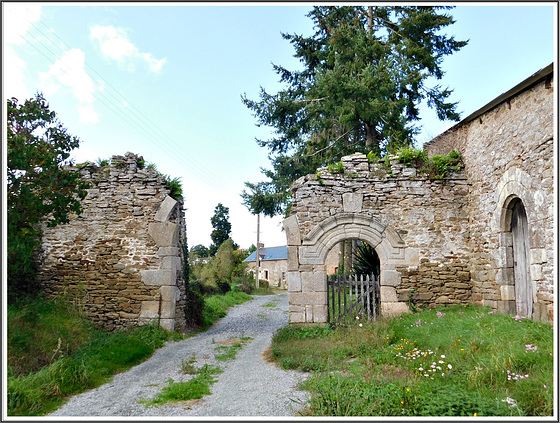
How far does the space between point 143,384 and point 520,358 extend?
494 cm

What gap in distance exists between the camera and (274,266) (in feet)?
111

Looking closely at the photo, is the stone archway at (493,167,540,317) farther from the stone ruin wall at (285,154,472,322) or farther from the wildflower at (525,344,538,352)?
the wildflower at (525,344,538,352)

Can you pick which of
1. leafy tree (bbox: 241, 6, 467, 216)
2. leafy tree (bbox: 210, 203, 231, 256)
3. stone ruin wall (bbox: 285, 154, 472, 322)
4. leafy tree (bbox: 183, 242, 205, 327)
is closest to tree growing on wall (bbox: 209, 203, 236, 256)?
leafy tree (bbox: 210, 203, 231, 256)

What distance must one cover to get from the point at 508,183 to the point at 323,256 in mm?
3875

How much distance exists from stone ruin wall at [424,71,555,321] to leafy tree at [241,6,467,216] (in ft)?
10.1

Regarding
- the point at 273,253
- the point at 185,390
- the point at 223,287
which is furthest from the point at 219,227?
the point at 185,390

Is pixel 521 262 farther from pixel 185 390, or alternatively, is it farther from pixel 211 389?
pixel 185 390

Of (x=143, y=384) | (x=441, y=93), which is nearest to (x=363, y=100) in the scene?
(x=441, y=93)

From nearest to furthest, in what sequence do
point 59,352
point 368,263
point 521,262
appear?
point 59,352 < point 521,262 < point 368,263

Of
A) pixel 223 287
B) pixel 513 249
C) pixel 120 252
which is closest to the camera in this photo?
pixel 513 249

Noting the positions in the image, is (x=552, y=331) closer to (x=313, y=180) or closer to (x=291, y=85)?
(x=313, y=180)

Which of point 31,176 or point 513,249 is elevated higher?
point 31,176

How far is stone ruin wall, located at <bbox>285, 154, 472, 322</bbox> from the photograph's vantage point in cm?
850

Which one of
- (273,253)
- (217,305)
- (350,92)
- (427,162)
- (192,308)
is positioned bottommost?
(217,305)
